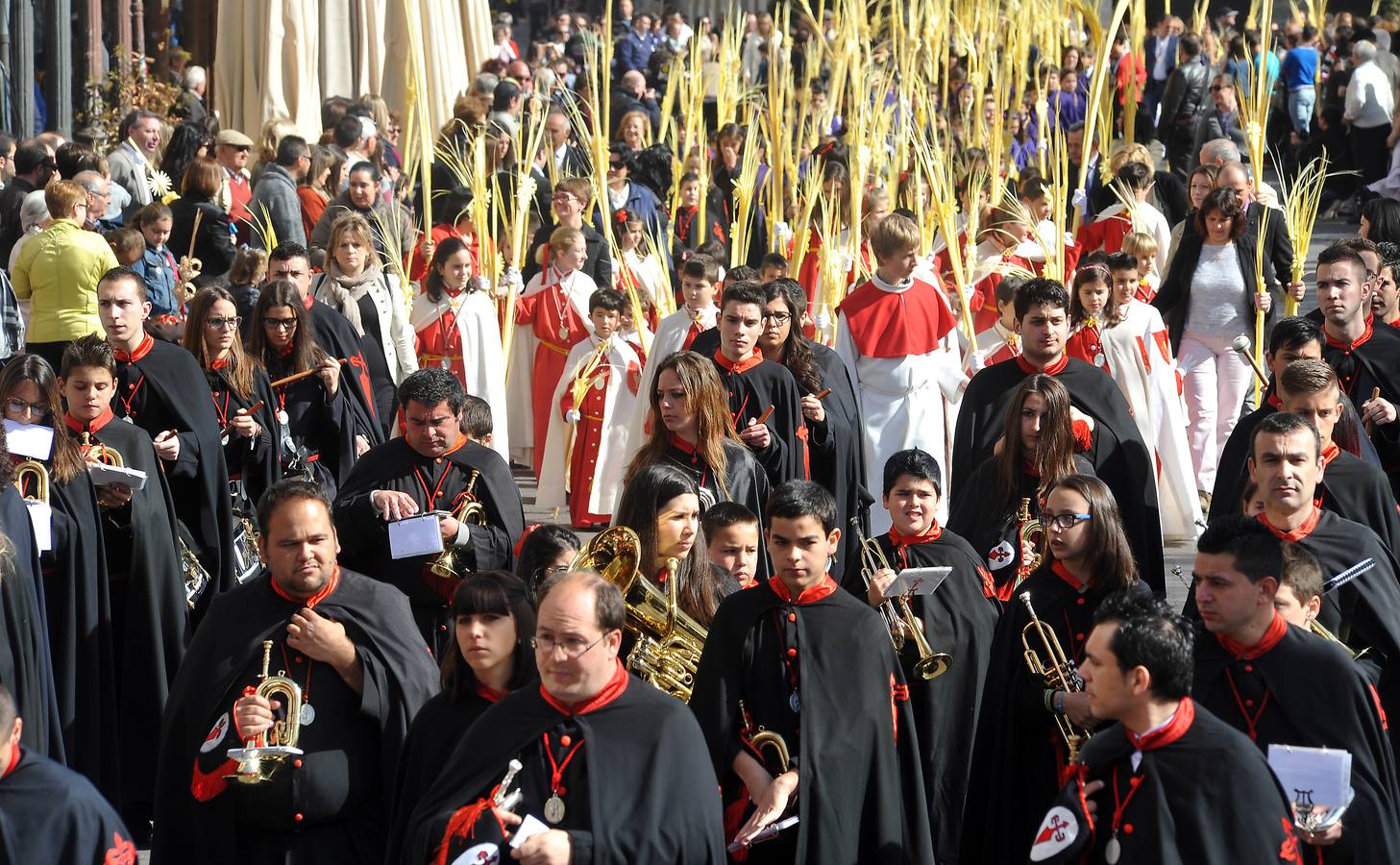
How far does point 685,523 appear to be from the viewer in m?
5.91

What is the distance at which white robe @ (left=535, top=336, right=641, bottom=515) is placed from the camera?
11.2 meters

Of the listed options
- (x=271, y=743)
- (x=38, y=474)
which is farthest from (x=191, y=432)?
(x=271, y=743)

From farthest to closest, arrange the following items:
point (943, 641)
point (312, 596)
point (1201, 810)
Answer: point (943, 641), point (312, 596), point (1201, 810)

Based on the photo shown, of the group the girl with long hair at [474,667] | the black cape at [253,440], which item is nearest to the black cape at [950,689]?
the girl with long hair at [474,667]

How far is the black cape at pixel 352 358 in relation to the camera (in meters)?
8.73

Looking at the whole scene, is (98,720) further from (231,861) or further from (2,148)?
(2,148)

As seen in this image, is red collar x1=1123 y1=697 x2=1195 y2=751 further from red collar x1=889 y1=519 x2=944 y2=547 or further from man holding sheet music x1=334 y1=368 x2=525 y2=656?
man holding sheet music x1=334 y1=368 x2=525 y2=656

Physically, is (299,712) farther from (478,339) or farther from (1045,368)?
(478,339)

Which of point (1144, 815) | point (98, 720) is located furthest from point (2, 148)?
point (1144, 815)

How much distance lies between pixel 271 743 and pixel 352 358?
4.07 m

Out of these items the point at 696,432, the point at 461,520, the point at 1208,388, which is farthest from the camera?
the point at 1208,388

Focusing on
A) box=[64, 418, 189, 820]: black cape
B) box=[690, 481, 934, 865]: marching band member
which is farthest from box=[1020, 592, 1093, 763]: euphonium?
box=[64, 418, 189, 820]: black cape

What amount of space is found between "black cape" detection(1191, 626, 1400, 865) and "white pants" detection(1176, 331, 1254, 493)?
21.4 feet

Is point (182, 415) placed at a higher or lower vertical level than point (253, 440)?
higher
